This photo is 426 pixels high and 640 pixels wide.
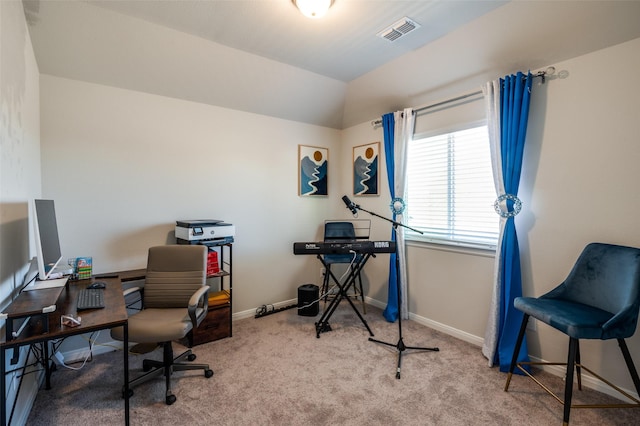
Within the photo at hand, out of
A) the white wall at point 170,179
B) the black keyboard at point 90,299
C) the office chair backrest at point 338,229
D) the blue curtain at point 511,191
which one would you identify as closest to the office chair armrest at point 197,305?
the black keyboard at point 90,299

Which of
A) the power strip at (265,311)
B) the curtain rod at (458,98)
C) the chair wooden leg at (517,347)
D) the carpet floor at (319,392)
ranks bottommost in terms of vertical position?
the carpet floor at (319,392)

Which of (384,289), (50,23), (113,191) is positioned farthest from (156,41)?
(384,289)

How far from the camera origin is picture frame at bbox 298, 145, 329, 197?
4016 millimetres

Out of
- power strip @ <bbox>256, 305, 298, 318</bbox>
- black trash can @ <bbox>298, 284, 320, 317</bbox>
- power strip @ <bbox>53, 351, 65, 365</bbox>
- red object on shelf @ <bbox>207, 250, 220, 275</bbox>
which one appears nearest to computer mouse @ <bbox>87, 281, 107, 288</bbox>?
power strip @ <bbox>53, 351, 65, 365</bbox>

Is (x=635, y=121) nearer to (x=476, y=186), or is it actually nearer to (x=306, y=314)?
(x=476, y=186)

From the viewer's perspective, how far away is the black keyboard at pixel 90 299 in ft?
5.71

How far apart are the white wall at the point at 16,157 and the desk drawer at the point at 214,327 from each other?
117 cm

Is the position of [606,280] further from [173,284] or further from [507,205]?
[173,284]

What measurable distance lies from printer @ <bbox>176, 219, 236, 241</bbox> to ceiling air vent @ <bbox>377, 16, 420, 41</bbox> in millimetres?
2369

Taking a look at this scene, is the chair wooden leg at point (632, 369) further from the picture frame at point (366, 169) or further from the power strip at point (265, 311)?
the power strip at point (265, 311)

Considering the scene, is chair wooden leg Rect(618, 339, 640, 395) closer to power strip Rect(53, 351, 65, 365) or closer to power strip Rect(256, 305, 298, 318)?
Result: power strip Rect(256, 305, 298, 318)

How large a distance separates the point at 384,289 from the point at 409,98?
242cm

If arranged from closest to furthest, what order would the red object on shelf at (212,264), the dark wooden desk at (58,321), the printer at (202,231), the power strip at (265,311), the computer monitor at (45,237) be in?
1. the dark wooden desk at (58,321)
2. the computer monitor at (45,237)
3. the printer at (202,231)
4. the red object on shelf at (212,264)
5. the power strip at (265,311)

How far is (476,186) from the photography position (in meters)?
2.89
